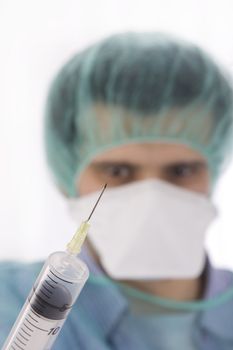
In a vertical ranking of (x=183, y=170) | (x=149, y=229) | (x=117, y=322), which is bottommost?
(x=117, y=322)

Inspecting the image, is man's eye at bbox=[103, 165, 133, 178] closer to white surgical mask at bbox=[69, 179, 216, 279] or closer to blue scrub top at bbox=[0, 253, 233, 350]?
white surgical mask at bbox=[69, 179, 216, 279]

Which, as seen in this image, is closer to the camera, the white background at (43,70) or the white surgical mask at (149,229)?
the white surgical mask at (149,229)

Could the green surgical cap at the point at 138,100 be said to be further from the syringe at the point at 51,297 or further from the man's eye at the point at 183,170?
the syringe at the point at 51,297

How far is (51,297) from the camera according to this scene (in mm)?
618

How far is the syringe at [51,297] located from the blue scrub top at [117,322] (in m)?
0.33

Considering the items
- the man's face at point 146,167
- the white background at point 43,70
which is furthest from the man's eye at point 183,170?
the white background at point 43,70

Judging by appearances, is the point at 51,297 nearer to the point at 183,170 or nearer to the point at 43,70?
the point at 183,170

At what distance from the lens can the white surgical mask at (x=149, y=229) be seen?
3.37 feet

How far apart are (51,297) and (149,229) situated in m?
0.44

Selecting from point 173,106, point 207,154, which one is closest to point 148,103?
point 173,106

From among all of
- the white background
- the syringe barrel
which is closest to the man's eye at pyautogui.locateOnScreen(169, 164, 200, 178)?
the white background

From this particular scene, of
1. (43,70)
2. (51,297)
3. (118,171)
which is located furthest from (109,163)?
(51,297)

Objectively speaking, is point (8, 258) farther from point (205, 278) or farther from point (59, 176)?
point (205, 278)

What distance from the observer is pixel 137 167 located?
103 cm
